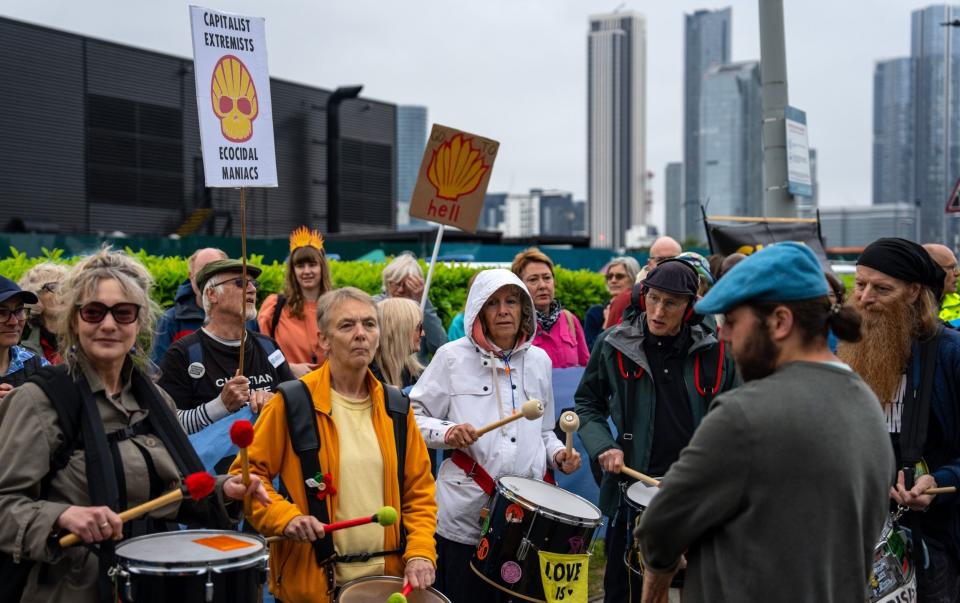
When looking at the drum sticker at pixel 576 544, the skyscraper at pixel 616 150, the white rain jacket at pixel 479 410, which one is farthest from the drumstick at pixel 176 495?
the skyscraper at pixel 616 150

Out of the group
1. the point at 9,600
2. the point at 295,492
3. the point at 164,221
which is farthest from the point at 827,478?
the point at 164,221

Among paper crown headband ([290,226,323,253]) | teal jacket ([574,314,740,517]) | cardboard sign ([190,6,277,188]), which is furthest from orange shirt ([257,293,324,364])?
teal jacket ([574,314,740,517])

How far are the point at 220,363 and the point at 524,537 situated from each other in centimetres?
188

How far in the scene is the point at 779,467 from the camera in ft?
7.97

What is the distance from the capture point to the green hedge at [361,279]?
830cm

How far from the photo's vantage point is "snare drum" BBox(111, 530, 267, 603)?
2896 millimetres

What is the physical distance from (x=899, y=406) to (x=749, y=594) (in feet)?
7.15

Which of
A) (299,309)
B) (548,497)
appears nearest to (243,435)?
(548,497)

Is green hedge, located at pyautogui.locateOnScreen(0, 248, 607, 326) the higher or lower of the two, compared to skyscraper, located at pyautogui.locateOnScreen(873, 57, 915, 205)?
lower

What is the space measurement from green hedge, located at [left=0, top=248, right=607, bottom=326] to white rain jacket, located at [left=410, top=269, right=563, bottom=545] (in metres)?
3.28

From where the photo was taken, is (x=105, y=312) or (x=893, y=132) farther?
(x=893, y=132)

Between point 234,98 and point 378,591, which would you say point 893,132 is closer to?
point 234,98

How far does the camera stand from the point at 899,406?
4320 millimetres

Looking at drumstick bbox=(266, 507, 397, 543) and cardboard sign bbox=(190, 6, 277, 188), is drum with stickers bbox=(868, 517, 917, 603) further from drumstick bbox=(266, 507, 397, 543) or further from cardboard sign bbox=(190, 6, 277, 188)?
cardboard sign bbox=(190, 6, 277, 188)
